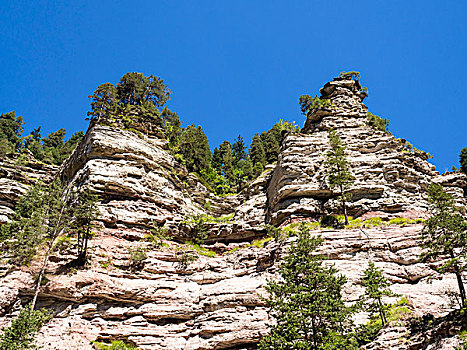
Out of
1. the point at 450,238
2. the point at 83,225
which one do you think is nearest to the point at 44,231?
the point at 83,225

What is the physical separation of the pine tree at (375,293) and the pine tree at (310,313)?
261 centimetres

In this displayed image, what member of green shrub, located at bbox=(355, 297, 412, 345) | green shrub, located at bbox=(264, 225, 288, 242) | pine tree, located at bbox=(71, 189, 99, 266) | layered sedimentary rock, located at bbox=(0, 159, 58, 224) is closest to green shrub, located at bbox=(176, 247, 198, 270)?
green shrub, located at bbox=(264, 225, 288, 242)

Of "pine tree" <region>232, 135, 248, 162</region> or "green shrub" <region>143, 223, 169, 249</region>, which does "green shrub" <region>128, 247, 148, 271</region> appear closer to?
"green shrub" <region>143, 223, 169, 249</region>

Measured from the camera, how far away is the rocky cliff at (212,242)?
2969 cm

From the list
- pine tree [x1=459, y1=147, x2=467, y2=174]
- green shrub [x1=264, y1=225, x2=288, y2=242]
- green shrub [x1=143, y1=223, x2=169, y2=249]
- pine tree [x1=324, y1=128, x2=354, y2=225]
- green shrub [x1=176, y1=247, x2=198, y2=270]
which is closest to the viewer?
green shrub [x1=264, y1=225, x2=288, y2=242]

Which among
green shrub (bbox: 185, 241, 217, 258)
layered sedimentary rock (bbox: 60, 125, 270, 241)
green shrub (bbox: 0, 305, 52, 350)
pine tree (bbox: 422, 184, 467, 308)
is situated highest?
layered sedimentary rock (bbox: 60, 125, 270, 241)

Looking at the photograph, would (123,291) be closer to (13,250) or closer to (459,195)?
(13,250)

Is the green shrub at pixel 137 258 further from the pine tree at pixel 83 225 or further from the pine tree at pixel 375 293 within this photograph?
the pine tree at pixel 375 293

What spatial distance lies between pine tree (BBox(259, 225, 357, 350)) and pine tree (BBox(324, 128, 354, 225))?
16077 mm

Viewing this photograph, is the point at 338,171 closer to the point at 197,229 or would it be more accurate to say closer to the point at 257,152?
the point at 197,229

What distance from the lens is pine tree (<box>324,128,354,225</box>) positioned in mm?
42531

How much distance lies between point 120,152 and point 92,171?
233 inches

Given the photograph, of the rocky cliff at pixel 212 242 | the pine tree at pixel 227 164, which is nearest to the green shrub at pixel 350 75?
the rocky cliff at pixel 212 242

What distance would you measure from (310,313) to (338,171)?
25571mm
